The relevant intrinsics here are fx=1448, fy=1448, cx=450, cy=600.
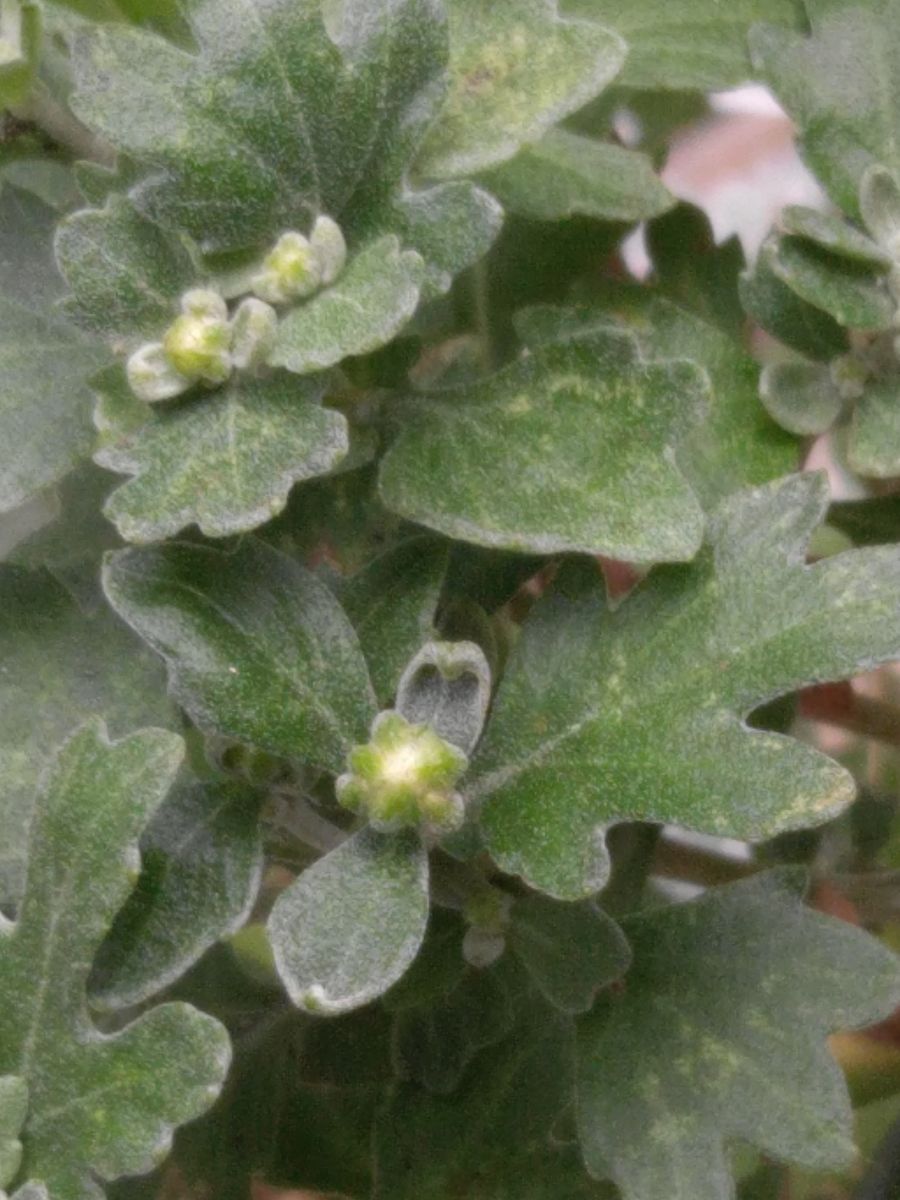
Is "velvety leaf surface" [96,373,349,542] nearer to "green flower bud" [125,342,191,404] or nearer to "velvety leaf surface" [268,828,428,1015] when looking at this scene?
"green flower bud" [125,342,191,404]

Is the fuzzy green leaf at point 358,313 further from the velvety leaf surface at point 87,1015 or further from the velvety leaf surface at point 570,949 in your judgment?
the velvety leaf surface at point 570,949

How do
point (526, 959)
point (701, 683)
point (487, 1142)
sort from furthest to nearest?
1. point (487, 1142)
2. point (526, 959)
3. point (701, 683)

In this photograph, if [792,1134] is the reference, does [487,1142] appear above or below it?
below

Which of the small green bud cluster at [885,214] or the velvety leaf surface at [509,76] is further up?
the velvety leaf surface at [509,76]

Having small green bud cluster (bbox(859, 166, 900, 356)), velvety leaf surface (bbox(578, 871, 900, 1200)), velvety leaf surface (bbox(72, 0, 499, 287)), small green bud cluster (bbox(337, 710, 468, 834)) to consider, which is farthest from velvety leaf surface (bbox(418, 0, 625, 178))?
velvety leaf surface (bbox(578, 871, 900, 1200))

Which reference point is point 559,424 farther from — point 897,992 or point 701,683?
point 897,992

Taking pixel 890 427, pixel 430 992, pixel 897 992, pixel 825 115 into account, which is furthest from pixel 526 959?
pixel 825 115

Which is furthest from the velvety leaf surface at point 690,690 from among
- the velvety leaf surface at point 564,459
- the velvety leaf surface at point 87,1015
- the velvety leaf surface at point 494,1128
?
the velvety leaf surface at point 494,1128
